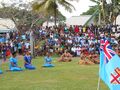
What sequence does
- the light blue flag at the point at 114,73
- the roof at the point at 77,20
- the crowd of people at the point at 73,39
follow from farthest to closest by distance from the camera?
the roof at the point at 77,20
the crowd of people at the point at 73,39
the light blue flag at the point at 114,73

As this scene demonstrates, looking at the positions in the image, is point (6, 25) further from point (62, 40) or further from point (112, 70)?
point (112, 70)

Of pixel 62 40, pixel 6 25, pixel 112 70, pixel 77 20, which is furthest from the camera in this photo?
pixel 77 20

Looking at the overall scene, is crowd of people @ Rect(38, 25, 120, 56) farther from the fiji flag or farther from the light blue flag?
the light blue flag

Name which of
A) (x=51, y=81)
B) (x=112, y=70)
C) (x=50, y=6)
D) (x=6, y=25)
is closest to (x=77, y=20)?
(x=6, y=25)

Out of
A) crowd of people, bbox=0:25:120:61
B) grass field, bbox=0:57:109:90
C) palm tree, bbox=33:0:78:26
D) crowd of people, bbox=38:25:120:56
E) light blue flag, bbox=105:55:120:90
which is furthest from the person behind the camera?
palm tree, bbox=33:0:78:26

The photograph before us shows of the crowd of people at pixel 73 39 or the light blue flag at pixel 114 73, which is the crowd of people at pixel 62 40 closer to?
the crowd of people at pixel 73 39

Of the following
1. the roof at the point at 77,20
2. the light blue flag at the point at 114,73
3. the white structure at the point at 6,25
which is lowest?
the light blue flag at the point at 114,73

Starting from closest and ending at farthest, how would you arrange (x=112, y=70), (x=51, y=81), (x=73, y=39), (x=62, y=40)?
(x=112, y=70) → (x=51, y=81) → (x=62, y=40) → (x=73, y=39)

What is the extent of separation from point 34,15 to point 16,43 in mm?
15662

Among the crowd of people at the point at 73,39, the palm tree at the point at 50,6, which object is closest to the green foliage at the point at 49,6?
the palm tree at the point at 50,6

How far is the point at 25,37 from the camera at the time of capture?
36094 mm

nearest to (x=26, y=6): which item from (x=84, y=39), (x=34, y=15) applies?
(x=34, y=15)

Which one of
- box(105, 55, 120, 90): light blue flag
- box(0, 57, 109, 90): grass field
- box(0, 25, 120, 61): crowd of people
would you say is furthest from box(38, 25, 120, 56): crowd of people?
box(105, 55, 120, 90): light blue flag

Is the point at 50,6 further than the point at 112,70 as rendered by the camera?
Yes
